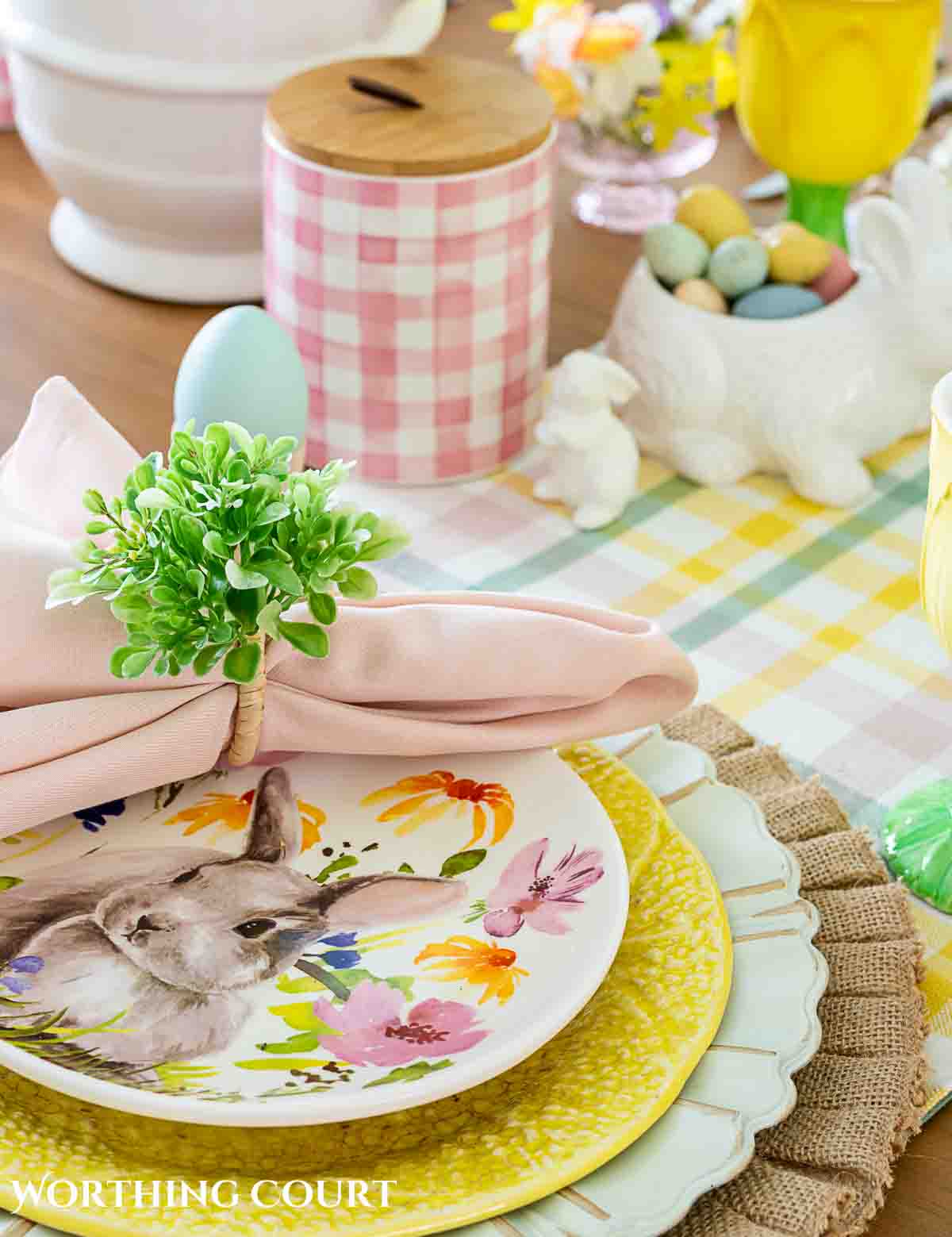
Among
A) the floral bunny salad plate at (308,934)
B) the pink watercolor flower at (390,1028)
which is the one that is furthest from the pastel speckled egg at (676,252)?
the pink watercolor flower at (390,1028)

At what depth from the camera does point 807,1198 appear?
49 centimetres

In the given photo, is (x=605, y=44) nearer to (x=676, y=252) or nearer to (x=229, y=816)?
(x=676, y=252)

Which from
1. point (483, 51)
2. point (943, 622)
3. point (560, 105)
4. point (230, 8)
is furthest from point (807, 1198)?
point (483, 51)

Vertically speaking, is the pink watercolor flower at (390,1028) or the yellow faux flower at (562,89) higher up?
the yellow faux flower at (562,89)

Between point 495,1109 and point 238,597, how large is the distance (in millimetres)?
185

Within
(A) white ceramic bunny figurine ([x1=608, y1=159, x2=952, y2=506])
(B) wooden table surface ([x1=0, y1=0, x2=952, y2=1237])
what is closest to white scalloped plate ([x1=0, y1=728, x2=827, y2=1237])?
(A) white ceramic bunny figurine ([x1=608, y1=159, x2=952, y2=506])

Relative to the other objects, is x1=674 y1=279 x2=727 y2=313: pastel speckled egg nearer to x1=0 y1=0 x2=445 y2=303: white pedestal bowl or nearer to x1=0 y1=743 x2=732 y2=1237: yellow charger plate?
x1=0 y1=0 x2=445 y2=303: white pedestal bowl

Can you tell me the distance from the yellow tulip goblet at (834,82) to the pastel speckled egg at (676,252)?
166 mm

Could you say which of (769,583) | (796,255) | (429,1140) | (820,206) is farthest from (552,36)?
(429,1140)

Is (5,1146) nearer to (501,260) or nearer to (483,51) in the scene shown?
(501,260)

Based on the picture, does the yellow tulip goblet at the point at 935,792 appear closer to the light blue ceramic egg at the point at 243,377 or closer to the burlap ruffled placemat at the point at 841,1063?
the burlap ruffled placemat at the point at 841,1063

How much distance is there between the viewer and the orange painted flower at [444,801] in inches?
22.9

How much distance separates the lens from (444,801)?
59 centimetres

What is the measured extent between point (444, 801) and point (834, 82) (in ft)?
2.33
